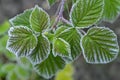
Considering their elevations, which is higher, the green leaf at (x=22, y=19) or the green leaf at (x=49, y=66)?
the green leaf at (x=22, y=19)

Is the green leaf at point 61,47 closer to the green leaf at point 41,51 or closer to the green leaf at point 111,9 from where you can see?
the green leaf at point 41,51

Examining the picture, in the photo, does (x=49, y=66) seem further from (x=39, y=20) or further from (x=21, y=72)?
(x=21, y=72)

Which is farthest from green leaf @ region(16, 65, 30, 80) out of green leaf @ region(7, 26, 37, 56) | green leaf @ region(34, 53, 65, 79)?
green leaf @ region(7, 26, 37, 56)

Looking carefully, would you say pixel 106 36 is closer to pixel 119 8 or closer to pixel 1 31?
pixel 119 8

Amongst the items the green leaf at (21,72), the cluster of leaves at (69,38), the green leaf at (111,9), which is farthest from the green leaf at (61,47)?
the green leaf at (21,72)

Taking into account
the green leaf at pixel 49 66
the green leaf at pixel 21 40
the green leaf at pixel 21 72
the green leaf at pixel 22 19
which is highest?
the green leaf at pixel 22 19
